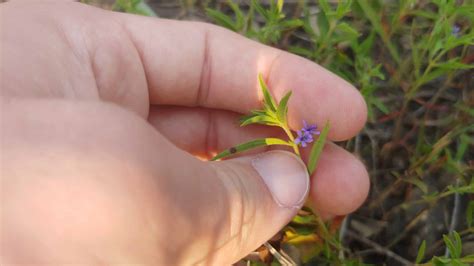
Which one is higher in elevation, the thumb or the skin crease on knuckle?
the skin crease on knuckle

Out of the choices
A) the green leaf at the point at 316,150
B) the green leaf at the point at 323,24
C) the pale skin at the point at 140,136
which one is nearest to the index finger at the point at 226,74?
the pale skin at the point at 140,136

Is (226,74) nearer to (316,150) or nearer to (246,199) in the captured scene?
(316,150)

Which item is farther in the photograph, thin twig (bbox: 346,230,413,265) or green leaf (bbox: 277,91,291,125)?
thin twig (bbox: 346,230,413,265)

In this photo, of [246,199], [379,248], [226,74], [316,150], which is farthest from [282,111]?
[379,248]

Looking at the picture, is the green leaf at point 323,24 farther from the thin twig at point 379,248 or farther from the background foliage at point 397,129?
the thin twig at point 379,248

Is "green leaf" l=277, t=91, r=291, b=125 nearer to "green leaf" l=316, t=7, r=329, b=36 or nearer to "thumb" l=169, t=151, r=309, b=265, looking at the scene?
"thumb" l=169, t=151, r=309, b=265

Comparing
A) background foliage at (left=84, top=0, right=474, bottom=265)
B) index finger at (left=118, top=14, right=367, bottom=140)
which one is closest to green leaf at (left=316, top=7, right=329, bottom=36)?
background foliage at (left=84, top=0, right=474, bottom=265)

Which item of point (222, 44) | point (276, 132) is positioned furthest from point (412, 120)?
point (222, 44)
